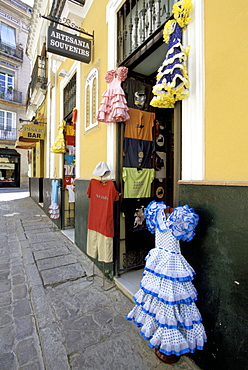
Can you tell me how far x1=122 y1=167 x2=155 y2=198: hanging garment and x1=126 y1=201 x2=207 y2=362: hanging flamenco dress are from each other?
64.1 inches

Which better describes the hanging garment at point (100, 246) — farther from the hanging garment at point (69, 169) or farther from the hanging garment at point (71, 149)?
the hanging garment at point (71, 149)

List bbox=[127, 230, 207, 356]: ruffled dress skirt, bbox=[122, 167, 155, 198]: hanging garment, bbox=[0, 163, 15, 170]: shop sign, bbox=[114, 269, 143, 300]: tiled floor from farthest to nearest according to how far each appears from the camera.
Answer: bbox=[0, 163, 15, 170]: shop sign < bbox=[122, 167, 155, 198]: hanging garment < bbox=[114, 269, 143, 300]: tiled floor < bbox=[127, 230, 207, 356]: ruffled dress skirt

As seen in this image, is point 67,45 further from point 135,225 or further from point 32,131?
point 32,131

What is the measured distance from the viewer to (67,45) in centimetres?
371

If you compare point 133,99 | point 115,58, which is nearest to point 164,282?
point 133,99

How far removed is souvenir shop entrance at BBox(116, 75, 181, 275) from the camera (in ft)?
11.5

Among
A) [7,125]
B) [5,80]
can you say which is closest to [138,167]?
[7,125]

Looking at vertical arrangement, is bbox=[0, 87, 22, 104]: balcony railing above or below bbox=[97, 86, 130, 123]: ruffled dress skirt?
above

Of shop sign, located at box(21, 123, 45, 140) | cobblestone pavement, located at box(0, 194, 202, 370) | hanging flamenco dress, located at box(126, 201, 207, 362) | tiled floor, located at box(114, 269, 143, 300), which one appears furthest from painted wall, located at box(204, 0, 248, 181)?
shop sign, located at box(21, 123, 45, 140)

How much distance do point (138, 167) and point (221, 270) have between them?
2.29 metres

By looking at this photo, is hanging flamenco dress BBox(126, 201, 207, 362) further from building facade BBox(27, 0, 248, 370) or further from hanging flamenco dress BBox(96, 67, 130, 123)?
hanging flamenco dress BBox(96, 67, 130, 123)

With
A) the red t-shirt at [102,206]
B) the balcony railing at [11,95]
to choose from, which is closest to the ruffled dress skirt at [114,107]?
the red t-shirt at [102,206]

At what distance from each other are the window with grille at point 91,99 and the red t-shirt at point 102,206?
1.45 metres

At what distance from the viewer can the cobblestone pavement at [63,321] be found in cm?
198
